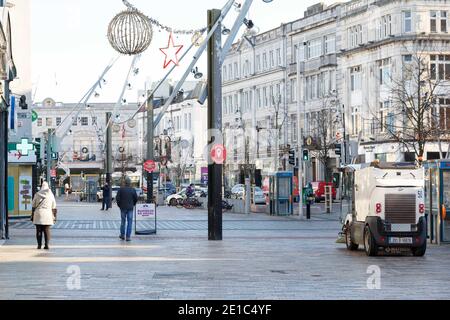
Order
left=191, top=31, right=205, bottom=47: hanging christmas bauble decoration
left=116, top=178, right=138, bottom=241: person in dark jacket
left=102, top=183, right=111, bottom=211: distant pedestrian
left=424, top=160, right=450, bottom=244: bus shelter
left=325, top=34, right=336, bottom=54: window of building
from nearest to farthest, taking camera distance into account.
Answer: left=424, top=160, right=450, bottom=244: bus shelter → left=116, top=178, right=138, bottom=241: person in dark jacket → left=191, top=31, right=205, bottom=47: hanging christmas bauble decoration → left=102, top=183, right=111, bottom=211: distant pedestrian → left=325, top=34, right=336, bottom=54: window of building

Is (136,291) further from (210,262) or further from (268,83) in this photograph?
(268,83)

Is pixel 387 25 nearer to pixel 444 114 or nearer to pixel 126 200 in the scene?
pixel 444 114

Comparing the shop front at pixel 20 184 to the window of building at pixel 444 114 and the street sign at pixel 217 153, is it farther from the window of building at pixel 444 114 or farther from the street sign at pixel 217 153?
the window of building at pixel 444 114

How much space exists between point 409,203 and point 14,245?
11.8 meters

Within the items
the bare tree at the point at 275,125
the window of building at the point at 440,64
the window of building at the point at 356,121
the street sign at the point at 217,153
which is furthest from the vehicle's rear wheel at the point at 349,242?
the bare tree at the point at 275,125

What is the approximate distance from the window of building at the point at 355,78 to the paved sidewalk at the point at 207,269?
56.0m

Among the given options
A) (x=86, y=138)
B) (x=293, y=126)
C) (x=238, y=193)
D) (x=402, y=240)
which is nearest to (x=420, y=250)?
(x=402, y=240)

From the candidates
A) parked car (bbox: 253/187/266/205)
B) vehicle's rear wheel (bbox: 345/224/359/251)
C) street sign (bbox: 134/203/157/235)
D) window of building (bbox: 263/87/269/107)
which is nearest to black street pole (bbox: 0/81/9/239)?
street sign (bbox: 134/203/157/235)

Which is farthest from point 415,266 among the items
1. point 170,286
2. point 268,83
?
point 268,83

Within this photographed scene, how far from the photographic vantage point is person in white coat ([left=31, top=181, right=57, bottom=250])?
105 feet

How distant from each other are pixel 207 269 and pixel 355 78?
241 feet

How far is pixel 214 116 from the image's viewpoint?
37469mm

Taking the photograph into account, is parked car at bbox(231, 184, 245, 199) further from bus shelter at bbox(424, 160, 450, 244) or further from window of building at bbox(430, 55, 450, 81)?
bus shelter at bbox(424, 160, 450, 244)

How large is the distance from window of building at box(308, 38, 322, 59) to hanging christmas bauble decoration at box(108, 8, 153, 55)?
68738 mm
